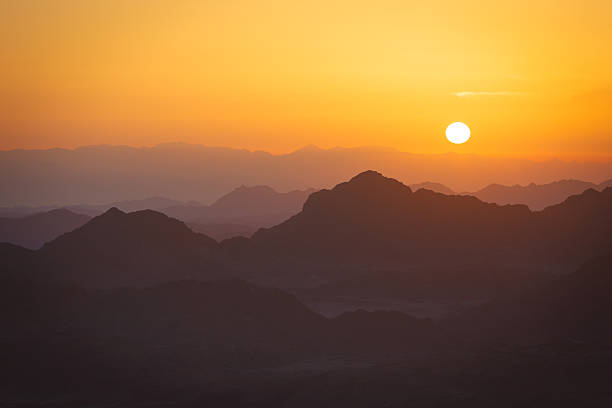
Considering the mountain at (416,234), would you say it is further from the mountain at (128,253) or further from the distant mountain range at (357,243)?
the mountain at (128,253)

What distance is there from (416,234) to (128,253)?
68202 millimetres

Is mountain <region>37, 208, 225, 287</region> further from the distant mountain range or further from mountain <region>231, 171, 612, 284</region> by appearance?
mountain <region>231, 171, 612, 284</region>

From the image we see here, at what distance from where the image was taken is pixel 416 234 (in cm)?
17638

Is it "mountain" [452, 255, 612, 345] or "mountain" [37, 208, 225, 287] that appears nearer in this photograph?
"mountain" [452, 255, 612, 345]

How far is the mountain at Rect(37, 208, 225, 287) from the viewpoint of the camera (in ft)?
424

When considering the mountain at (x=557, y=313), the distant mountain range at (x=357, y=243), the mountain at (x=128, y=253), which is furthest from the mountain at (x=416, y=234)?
the mountain at (x=557, y=313)

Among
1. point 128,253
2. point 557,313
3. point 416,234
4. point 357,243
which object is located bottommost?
point 557,313

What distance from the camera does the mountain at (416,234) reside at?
164875 millimetres

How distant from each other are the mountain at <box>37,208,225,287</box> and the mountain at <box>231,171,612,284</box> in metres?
18.8

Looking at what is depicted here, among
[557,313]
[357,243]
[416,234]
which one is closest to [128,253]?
[357,243]

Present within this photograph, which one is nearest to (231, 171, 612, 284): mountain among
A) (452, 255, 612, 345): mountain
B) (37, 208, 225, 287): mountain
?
(37, 208, 225, 287): mountain

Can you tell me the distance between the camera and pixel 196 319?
3558 inches

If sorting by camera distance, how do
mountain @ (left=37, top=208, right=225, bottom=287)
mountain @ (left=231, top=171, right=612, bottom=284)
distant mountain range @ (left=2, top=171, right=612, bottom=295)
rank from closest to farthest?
mountain @ (left=37, top=208, right=225, bottom=287) < distant mountain range @ (left=2, top=171, right=612, bottom=295) < mountain @ (left=231, top=171, right=612, bottom=284)

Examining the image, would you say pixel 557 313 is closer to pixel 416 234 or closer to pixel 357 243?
pixel 357 243
